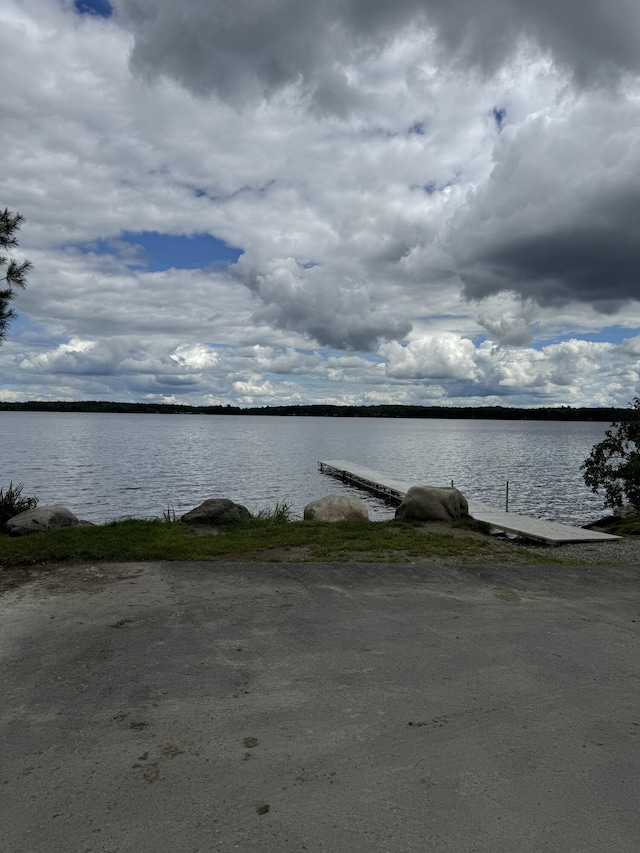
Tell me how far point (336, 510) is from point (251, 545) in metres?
5.04

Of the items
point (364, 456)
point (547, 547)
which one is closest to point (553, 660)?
point (547, 547)

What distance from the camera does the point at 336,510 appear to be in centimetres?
1603

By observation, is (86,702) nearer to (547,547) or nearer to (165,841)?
(165,841)

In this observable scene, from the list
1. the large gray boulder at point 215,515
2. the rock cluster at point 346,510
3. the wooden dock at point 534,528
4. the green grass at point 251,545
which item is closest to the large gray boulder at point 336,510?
the rock cluster at point 346,510

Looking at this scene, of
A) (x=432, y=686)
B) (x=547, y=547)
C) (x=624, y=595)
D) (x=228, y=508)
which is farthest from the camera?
(x=228, y=508)

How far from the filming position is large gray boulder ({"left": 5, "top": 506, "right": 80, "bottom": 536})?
1244cm

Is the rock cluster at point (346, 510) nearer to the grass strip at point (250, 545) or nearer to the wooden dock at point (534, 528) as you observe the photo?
the grass strip at point (250, 545)

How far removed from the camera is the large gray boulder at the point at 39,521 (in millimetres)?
12438

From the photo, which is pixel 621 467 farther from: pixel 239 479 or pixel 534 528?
pixel 239 479

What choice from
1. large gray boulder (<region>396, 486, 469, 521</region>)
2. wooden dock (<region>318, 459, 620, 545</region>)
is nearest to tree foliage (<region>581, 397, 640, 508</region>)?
wooden dock (<region>318, 459, 620, 545</region>)

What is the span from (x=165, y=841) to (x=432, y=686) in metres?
2.55

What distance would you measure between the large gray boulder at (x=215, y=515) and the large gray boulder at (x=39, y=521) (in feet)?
8.82

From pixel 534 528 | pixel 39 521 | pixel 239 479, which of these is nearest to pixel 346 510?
pixel 534 528

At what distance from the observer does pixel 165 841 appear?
10.0 feet
